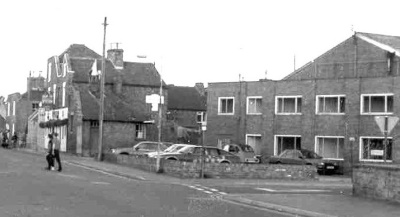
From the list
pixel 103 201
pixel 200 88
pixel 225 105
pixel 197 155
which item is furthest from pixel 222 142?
pixel 103 201

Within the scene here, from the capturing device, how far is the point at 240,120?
5141cm

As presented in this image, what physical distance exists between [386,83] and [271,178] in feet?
46.1

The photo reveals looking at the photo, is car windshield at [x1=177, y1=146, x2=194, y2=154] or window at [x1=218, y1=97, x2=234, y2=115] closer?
car windshield at [x1=177, y1=146, x2=194, y2=154]

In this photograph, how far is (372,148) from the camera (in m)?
42.8

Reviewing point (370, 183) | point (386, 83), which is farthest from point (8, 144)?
point (370, 183)

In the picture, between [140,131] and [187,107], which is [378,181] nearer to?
[140,131]

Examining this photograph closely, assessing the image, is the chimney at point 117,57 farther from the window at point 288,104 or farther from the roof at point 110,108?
the window at point 288,104

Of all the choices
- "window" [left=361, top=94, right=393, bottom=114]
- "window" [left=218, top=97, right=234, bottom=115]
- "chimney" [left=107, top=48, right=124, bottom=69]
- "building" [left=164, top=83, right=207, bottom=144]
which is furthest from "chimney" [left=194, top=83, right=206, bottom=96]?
"window" [left=361, top=94, right=393, bottom=114]

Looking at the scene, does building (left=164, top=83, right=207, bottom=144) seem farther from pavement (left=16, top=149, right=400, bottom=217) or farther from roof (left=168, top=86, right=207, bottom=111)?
pavement (left=16, top=149, right=400, bottom=217)

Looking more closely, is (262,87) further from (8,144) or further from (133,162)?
(8,144)

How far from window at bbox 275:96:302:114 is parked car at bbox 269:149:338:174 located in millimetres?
5988

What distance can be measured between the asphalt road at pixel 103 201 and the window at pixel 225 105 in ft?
96.0

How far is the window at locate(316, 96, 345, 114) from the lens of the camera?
44875 mm

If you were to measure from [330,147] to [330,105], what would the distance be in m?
2.85
